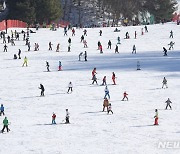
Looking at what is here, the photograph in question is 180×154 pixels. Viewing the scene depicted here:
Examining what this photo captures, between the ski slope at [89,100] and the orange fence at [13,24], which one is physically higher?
the orange fence at [13,24]

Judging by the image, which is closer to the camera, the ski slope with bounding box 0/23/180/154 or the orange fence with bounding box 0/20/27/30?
the ski slope with bounding box 0/23/180/154

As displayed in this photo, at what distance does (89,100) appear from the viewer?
38.5 metres

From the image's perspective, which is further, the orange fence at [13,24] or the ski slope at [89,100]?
the orange fence at [13,24]

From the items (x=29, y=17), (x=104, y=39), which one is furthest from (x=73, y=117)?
(x=29, y=17)

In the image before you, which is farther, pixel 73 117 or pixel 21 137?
pixel 73 117

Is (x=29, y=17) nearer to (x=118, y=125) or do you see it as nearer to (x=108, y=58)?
(x=108, y=58)

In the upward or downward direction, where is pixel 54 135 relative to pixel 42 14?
downward

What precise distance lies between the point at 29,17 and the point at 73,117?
47.9 metres

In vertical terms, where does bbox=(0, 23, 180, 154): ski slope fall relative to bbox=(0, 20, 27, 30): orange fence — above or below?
below

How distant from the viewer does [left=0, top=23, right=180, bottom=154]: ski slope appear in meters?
28.8

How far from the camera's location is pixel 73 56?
56531mm

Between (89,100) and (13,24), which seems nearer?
(89,100)

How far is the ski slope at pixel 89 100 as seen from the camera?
28.8 metres

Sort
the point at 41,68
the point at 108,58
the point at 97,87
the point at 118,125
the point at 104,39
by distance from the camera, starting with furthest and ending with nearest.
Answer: the point at 104,39, the point at 108,58, the point at 41,68, the point at 97,87, the point at 118,125
